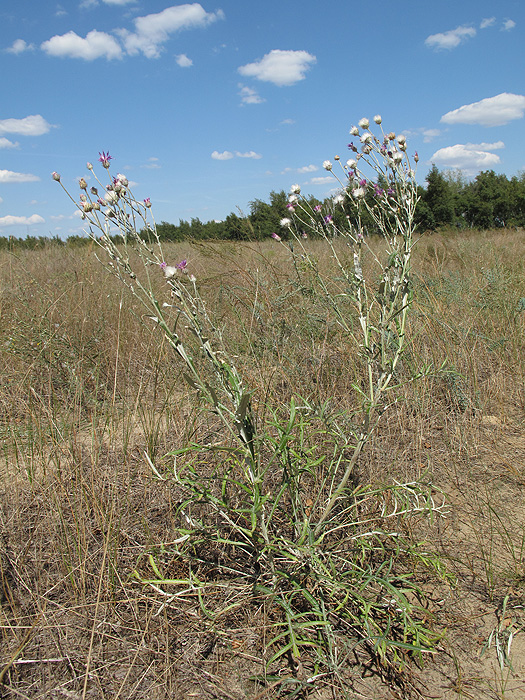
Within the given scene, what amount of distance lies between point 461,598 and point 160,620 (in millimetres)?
1047

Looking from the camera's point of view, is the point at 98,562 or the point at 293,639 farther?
the point at 98,562

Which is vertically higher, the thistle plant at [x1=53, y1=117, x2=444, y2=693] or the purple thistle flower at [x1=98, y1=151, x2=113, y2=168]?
the purple thistle flower at [x1=98, y1=151, x2=113, y2=168]

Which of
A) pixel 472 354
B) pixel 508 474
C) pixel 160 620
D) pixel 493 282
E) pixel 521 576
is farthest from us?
pixel 493 282

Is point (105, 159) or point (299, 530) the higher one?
point (105, 159)

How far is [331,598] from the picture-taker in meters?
1.54

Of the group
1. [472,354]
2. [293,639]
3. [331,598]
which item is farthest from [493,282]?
[293,639]

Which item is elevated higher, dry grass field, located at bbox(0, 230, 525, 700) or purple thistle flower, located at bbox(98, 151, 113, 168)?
purple thistle flower, located at bbox(98, 151, 113, 168)

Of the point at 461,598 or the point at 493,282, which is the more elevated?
the point at 493,282

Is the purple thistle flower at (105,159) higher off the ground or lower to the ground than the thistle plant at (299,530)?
higher

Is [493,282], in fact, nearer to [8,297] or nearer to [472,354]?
[472,354]

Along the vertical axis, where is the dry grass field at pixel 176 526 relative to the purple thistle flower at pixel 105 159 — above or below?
below

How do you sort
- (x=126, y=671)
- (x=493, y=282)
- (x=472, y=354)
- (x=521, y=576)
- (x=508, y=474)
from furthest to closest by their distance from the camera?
1. (x=493, y=282)
2. (x=472, y=354)
3. (x=508, y=474)
4. (x=521, y=576)
5. (x=126, y=671)

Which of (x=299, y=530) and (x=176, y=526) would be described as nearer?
(x=299, y=530)

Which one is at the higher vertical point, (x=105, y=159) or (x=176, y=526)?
(x=105, y=159)
